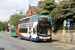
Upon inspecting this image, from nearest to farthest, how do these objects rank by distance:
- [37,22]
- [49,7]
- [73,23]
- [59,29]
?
[37,22]
[73,23]
[59,29]
[49,7]

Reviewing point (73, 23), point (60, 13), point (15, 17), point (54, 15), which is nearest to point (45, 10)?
point (54, 15)

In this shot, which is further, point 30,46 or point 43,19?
point 43,19

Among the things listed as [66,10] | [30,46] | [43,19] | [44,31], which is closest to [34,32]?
[44,31]

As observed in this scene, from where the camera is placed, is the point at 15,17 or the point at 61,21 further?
the point at 15,17

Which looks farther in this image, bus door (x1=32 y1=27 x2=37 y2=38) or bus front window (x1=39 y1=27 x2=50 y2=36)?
bus door (x1=32 y1=27 x2=37 y2=38)

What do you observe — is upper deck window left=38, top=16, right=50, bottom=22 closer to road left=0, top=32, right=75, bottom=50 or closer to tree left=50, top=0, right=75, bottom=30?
tree left=50, top=0, right=75, bottom=30

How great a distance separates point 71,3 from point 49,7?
7113 millimetres

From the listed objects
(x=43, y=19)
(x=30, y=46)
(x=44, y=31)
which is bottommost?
(x=30, y=46)

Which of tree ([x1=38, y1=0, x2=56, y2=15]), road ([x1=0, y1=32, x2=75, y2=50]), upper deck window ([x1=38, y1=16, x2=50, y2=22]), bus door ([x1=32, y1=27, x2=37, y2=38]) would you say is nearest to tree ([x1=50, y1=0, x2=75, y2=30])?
upper deck window ([x1=38, y1=16, x2=50, y2=22])

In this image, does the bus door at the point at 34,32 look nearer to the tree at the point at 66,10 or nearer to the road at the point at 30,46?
the road at the point at 30,46

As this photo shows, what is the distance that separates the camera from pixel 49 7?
23.2m

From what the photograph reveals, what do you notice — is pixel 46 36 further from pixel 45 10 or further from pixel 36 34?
pixel 45 10

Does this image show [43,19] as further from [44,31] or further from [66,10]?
[66,10]

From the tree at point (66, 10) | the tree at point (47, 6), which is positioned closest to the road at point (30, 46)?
the tree at point (66, 10)
